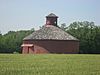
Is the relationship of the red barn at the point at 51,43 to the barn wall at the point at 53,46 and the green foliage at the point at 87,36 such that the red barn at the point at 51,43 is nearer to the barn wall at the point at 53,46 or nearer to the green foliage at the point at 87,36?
the barn wall at the point at 53,46

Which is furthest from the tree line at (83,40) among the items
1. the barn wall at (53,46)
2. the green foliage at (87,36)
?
the barn wall at (53,46)

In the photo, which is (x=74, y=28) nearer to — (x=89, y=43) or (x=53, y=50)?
(x=89, y=43)

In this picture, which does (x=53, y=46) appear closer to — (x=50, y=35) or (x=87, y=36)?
(x=50, y=35)

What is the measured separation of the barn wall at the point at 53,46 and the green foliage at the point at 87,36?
415 inches

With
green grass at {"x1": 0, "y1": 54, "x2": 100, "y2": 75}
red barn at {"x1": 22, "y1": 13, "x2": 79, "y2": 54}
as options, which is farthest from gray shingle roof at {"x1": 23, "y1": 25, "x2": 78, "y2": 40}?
green grass at {"x1": 0, "y1": 54, "x2": 100, "y2": 75}

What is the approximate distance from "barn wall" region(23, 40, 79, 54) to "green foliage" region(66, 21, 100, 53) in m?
10.5

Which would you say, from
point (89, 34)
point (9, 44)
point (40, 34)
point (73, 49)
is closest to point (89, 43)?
point (89, 34)

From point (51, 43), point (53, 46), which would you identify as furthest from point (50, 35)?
point (53, 46)

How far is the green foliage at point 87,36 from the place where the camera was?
344 feet

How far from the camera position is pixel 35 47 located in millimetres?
93875

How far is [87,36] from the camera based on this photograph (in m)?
110

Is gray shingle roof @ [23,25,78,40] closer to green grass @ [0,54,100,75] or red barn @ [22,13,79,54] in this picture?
red barn @ [22,13,79,54]

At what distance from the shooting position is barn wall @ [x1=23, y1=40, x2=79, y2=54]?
93.2m

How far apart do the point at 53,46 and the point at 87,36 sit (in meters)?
20.0
